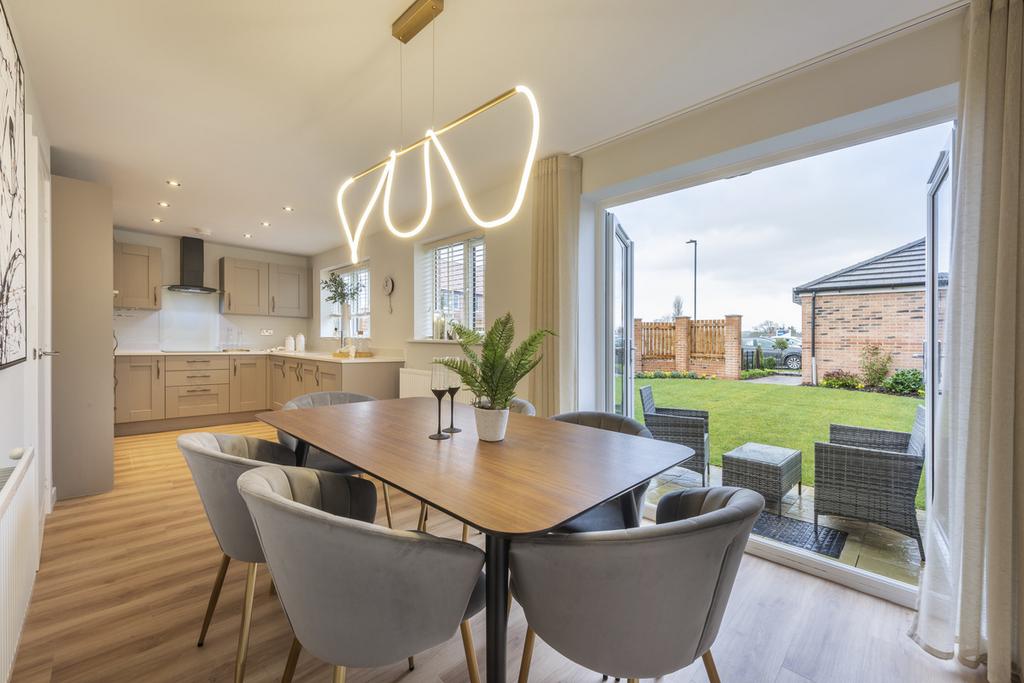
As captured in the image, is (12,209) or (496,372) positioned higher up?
(12,209)

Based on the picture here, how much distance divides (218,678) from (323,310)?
559 centimetres

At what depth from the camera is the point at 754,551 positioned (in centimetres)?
240

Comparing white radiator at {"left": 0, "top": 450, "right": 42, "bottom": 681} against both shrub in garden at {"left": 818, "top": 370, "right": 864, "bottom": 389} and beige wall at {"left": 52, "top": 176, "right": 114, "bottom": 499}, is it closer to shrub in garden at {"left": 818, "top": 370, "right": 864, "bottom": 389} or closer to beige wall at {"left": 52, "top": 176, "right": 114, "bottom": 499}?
beige wall at {"left": 52, "top": 176, "right": 114, "bottom": 499}

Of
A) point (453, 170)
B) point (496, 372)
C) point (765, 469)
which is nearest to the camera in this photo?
point (496, 372)

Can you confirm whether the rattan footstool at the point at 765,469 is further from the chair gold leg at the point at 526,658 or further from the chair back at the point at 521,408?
the chair gold leg at the point at 526,658

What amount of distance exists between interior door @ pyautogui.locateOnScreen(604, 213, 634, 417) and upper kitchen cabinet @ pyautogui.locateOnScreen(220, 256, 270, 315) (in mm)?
5201

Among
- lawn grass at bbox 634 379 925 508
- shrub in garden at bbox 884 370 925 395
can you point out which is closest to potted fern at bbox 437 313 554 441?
lawn grass at bbox 634 379 925 508

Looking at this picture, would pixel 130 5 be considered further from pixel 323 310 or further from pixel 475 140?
pixel 323 310

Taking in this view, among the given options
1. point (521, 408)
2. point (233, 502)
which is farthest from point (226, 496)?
point (521, 408)

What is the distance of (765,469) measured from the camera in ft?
7.88

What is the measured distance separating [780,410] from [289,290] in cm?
639

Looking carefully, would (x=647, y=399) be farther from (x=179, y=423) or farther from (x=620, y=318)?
(x=179, y=423)

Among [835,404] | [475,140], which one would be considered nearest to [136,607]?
[475,140]

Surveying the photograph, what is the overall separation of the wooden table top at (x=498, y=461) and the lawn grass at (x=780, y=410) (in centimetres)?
128
